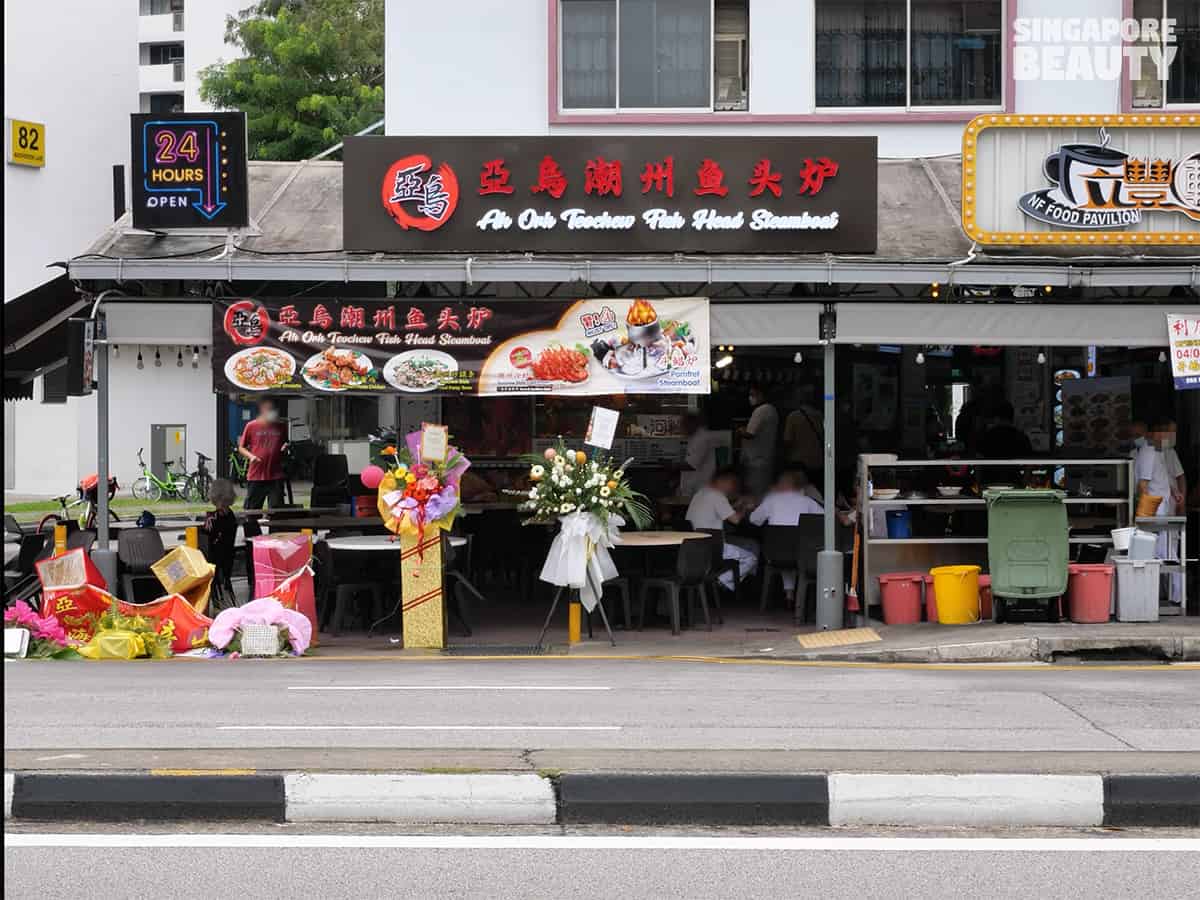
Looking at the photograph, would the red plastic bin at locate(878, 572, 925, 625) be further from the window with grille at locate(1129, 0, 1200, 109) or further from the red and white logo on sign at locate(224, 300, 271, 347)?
the window with grille at locate(1129, 0, 1200, 109)

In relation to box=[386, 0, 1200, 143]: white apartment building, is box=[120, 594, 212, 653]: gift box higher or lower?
lower

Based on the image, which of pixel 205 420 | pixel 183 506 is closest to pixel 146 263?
pixel 183 506

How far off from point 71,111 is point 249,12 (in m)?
20.2

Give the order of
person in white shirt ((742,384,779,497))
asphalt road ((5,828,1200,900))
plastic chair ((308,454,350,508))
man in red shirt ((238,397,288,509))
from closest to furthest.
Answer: asphalt road ((5,828,1200,900))
person in white shirt ((742,384,779,497))
man in red shirt ((238,397,288,509))
plastic chair ((308,454,350,508))

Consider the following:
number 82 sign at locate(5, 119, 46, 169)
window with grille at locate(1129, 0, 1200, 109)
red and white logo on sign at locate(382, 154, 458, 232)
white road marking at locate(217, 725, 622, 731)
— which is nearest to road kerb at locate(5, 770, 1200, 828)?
white road marking at locate(217, 725, 622, 731)

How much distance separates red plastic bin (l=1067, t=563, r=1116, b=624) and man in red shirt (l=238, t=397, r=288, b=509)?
1013 centimetres

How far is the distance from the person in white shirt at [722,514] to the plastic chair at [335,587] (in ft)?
11.4

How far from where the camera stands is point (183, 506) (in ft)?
116

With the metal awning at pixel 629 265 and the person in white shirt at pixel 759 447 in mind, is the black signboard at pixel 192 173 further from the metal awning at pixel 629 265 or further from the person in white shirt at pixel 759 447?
the person in white shirt at pixel 759 447

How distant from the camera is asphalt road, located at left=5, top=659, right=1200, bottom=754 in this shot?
8.80m

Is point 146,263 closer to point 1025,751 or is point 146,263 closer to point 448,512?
point 448,512

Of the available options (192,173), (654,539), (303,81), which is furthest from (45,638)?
(303,81)

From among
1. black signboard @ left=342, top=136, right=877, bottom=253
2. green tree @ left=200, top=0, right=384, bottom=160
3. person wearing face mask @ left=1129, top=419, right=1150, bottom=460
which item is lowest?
person wearing face mask @ left=1129, top=419, right=1150, bottom=460

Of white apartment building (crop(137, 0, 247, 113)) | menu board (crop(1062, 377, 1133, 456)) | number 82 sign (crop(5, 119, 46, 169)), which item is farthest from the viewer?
white apartment building (crop(137, 0, 247, 113))
